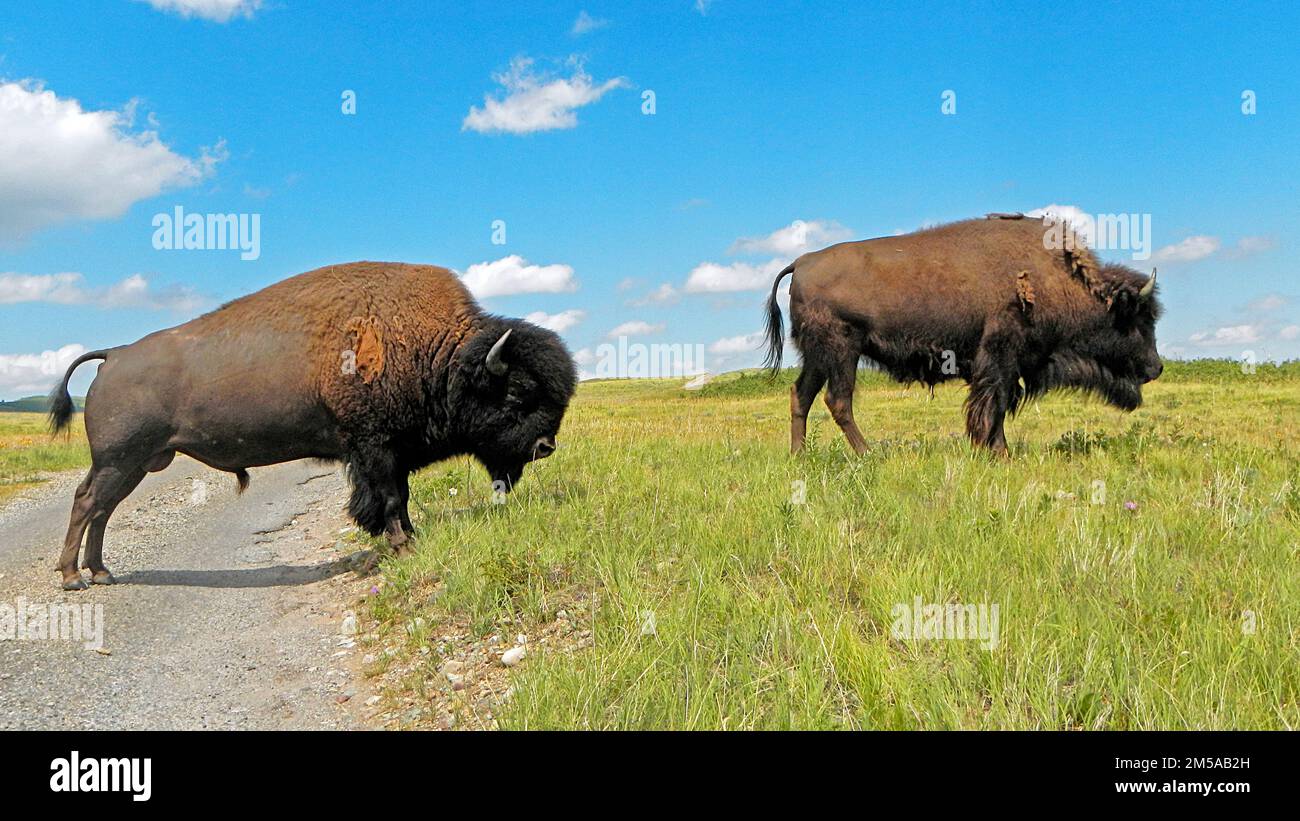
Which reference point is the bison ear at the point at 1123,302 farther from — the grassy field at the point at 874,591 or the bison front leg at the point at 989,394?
the grassy field at the point at 874,591

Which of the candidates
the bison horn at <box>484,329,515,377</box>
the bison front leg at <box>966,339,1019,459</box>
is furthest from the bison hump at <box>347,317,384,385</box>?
the bison front leg at <box>966,339,1019,459</box>

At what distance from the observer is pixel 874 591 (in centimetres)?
400

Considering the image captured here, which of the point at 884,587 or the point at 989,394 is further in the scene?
the point at 989,394

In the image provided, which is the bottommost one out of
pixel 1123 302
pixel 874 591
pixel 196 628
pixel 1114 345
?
pixel 196 628

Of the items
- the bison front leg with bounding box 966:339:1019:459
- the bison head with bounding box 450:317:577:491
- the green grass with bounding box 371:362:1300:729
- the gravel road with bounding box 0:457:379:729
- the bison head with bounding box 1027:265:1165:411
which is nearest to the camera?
the green grass with bounding box 371:362:1300:729

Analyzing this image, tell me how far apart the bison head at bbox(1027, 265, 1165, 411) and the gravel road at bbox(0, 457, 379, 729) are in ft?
27.3

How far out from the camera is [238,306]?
7109 mm

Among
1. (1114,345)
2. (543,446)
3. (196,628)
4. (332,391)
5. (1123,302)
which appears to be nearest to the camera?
(196,628)

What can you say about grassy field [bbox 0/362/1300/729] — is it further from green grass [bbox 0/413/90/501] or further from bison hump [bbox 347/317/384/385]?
green grass [bbox 0/413/90/501]

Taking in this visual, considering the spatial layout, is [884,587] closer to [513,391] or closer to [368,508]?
[513,391]

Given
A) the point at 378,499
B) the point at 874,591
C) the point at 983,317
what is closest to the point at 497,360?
the point at 378,499

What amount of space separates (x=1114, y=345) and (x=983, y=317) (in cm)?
174

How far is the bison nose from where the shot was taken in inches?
283

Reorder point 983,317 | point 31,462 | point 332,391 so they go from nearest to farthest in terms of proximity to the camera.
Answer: point 332,391 → point 983,317 → point 31,462
